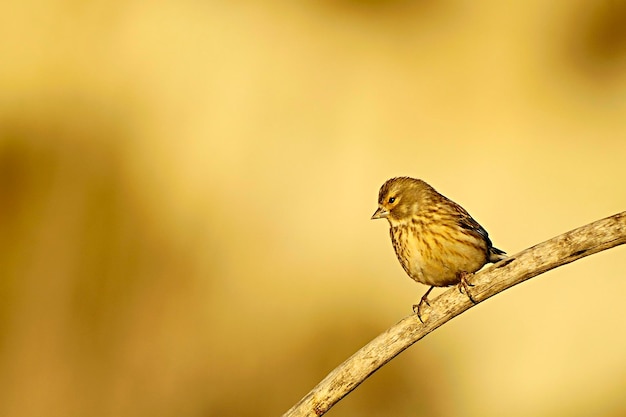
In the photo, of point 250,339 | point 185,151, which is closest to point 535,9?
point 185,151

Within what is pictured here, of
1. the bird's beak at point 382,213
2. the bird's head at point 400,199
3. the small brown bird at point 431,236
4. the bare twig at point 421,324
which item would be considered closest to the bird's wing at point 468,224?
the small brown bird at point 431,236

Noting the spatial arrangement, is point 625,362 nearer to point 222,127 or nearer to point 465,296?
point 465,296

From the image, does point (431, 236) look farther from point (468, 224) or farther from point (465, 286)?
point (465, 286)

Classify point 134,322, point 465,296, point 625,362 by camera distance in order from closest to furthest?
point 465,296
point 625,362
point 134,322

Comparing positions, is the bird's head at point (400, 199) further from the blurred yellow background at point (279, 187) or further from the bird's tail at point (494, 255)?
the blurred yellow background at point (279, 187)

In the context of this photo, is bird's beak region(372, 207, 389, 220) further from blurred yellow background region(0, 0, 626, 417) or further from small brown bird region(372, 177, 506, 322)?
blurred yellow background region(0, 0, 626, 417)

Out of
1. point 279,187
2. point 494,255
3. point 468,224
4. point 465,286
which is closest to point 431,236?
point 468,224

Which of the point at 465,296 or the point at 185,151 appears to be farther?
the point at 185,151

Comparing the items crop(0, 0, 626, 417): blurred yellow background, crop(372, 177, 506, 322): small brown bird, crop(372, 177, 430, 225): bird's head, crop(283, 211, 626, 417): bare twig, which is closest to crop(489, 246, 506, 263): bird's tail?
crop(372, 177, 506, 322): small brown bird
